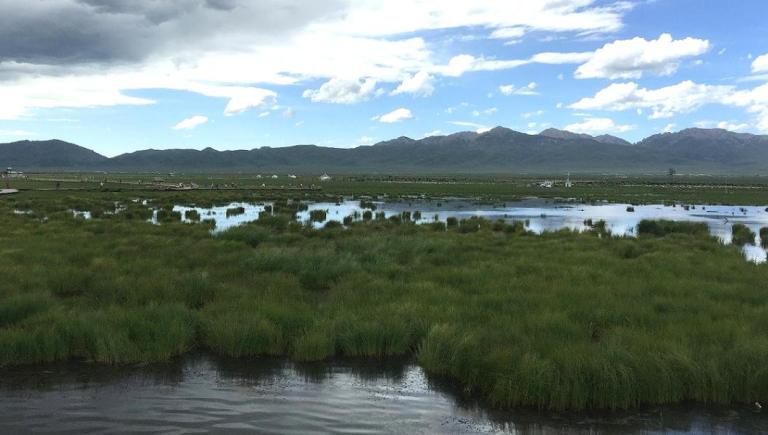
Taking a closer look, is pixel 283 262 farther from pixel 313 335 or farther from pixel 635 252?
pixel 635 252

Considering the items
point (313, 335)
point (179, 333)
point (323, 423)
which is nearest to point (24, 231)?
point (179, 333)

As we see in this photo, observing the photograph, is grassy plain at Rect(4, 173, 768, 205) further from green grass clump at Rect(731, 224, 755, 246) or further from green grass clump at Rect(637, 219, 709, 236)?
green grass clump at Rect(731, 224, 755, 246)

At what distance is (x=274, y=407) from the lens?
356 inches

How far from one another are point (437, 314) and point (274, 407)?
14.8ft

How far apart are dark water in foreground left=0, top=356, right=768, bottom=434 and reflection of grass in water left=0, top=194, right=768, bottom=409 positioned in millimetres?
388

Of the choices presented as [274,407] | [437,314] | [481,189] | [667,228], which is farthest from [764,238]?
[481,189]

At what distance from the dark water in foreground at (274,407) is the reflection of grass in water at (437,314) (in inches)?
15.3

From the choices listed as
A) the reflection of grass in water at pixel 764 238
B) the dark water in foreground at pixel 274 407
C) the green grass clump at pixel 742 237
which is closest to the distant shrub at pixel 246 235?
the dark water in foreground at pixel 274 407

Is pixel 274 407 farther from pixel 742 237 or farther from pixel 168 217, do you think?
pixel 168 217

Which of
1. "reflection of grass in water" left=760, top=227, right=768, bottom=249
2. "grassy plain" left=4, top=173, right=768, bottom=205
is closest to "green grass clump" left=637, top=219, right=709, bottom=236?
"reflection of grass in water" left=760, top=227, right=768, bottom=249

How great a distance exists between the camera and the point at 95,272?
16.5 m

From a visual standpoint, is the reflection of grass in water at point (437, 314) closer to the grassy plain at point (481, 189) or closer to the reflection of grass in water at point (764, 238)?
the reflection of grass in water at point (764, 238)

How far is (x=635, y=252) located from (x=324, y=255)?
1289cm

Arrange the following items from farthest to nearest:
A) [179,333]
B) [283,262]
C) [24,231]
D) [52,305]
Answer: [24,231], [283,262], [52,305], [179,333]
